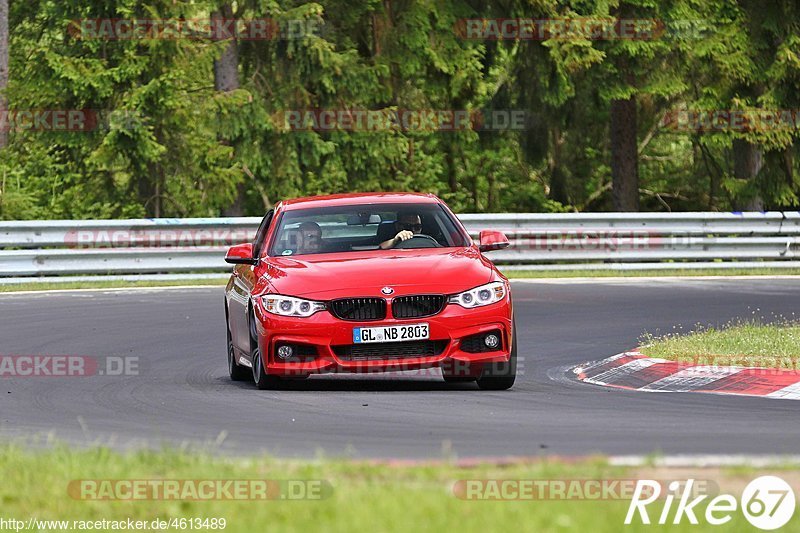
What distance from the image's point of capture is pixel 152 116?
30.9 metres

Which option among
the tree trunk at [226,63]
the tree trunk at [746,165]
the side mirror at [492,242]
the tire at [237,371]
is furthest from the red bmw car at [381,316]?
the tree trunk at [746,165]

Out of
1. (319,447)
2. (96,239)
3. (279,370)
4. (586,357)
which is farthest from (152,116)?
(319,447)

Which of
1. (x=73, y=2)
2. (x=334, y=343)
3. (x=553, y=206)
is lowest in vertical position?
(x=553, y=206)

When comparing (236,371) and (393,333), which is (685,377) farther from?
(236,371)

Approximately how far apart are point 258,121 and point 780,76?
10555 millimetres

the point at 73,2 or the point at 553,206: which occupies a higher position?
the point at 73,2

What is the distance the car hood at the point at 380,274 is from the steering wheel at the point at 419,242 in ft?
1.22

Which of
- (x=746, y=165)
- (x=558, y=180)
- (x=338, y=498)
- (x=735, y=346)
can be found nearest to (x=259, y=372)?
(x=735, y=346)

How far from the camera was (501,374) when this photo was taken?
471 inches

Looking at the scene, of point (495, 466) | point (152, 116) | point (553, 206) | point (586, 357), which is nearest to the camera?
point (495, 466)

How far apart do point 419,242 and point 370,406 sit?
251 centimetres

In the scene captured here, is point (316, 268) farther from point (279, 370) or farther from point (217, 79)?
point (217, 79)

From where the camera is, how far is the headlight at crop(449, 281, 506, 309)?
11.7 m

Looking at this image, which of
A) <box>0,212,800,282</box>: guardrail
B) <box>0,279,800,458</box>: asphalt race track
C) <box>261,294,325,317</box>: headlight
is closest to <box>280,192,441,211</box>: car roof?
<box>0,279,800,458</box>: asphalt race track
